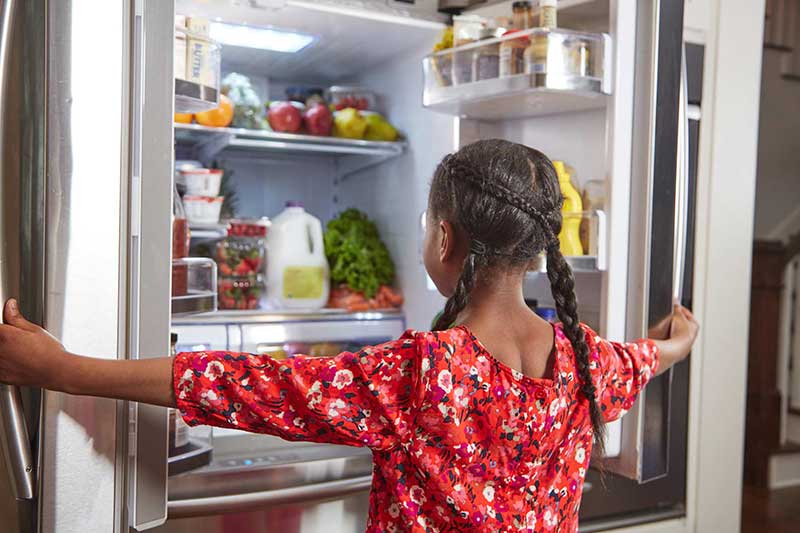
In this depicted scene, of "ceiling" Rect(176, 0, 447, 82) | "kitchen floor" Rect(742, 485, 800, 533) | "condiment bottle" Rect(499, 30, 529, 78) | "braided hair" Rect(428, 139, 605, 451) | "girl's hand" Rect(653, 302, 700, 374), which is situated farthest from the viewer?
"kitchen floor" Rect(742, 485, 800, 533)

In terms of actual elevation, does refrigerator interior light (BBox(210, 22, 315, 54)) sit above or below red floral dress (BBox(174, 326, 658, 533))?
above

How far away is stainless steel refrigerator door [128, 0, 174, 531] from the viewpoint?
121 centimetres

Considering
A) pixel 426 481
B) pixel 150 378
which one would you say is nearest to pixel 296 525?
pixel 426 481

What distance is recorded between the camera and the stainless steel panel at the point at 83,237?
1152 millimetres

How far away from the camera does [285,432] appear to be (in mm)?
1086

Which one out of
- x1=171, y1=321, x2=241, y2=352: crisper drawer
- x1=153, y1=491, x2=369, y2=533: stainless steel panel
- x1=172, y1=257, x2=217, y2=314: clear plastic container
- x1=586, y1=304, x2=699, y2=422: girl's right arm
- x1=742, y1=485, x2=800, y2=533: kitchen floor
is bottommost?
x1=742, y1=485, x2=800, y2=533: kitchen floor

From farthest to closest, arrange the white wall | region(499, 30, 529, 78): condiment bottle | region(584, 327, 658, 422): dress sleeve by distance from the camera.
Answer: the white wall, region(499, 30, 529, 78): condiment bottle, region(584, 327, 658, 422): dress sleeve

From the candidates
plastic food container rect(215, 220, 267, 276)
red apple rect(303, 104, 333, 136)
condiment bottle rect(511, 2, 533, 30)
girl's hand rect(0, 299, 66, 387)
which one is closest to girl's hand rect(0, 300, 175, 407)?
girl's hand rect(0, 299, 66, 387)

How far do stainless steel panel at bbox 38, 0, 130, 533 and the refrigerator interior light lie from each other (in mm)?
1134

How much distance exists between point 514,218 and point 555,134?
3.56 feet

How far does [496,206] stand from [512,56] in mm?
843

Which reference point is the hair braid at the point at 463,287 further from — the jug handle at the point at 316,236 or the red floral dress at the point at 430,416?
the jug handle at the point at 316,236

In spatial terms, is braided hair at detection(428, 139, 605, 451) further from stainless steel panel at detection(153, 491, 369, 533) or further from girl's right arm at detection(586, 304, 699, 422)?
stainless steel panel at detection(153, 491, 369, 533)

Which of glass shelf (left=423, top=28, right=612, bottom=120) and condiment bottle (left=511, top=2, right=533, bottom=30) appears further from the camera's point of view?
condiment bottle (left=511, top=2, right=533, bottom=30)
